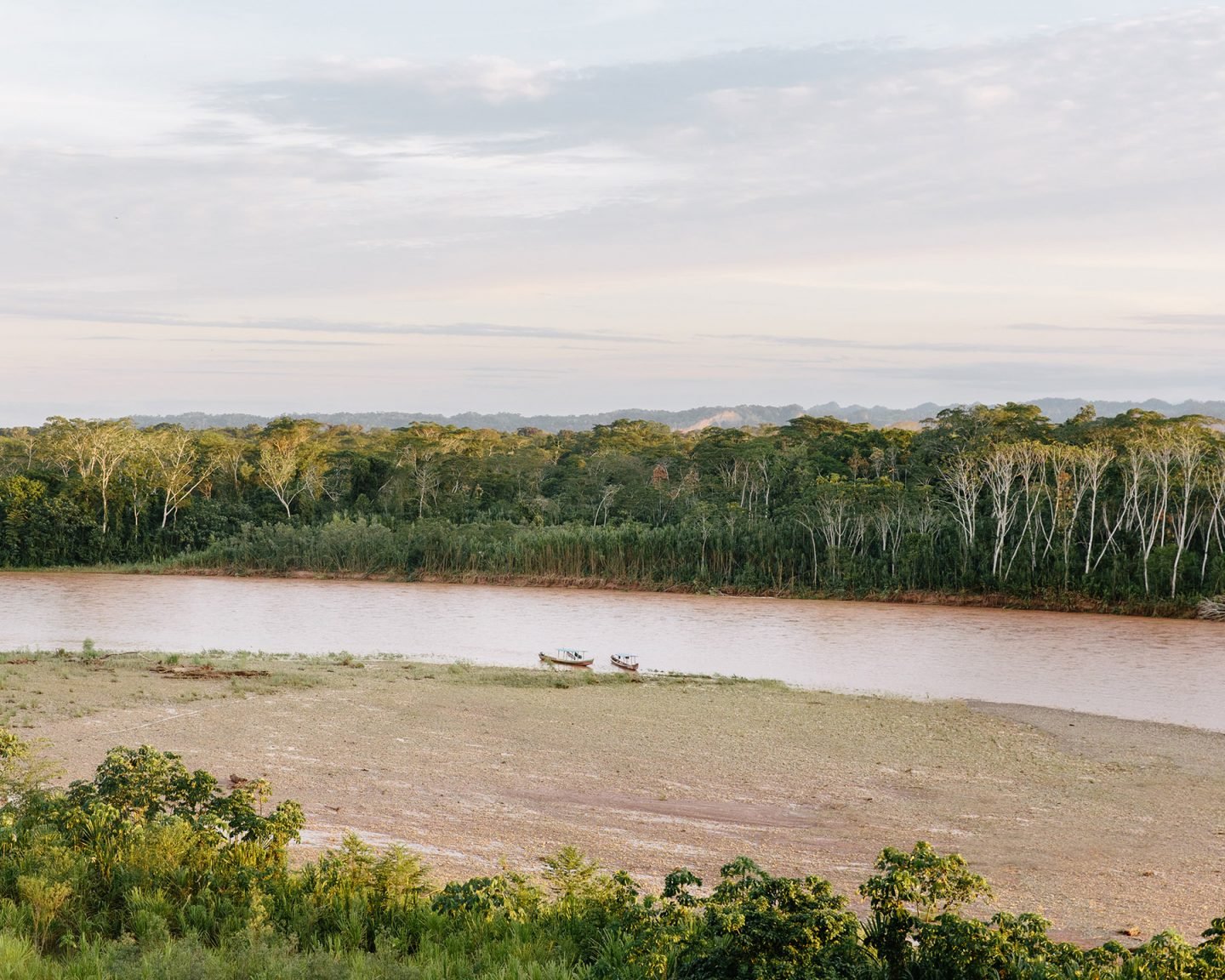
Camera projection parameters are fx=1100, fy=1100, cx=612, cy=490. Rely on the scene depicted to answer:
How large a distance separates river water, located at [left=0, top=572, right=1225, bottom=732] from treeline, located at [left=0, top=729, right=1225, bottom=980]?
12038 mm

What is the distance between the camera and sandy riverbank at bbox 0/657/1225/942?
7.32 m

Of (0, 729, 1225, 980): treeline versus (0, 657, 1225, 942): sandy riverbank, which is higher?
(0, 729, 1225, 980): treeline

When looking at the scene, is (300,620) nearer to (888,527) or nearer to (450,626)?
(450,626)

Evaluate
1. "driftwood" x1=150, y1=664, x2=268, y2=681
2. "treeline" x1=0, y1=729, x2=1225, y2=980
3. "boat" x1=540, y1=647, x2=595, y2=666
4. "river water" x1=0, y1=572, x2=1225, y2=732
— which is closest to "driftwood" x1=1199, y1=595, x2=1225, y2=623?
"river water" x1=0, y1=572, x2=1225, y2=732

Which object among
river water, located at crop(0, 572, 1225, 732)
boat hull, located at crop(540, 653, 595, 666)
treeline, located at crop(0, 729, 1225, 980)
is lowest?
river water, located at crop(0, 572, 1225, 732)

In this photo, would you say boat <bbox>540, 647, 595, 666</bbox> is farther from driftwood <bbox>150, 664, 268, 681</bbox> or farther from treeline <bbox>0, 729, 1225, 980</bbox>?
treeline <bbox>0, 729, 1225, 980</bbox>

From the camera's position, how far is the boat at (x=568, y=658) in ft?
60.1

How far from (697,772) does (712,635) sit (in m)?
13.8

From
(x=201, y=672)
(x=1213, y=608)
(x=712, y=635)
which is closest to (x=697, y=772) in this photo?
(x=201, y=672)

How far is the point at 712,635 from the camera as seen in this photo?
23.7 metres

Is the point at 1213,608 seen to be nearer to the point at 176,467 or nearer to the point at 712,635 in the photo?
the point at 712,635

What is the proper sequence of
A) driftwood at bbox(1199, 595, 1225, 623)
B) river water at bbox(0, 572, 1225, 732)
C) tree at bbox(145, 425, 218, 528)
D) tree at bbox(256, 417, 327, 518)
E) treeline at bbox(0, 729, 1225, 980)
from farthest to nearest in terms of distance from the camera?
tree at bbox(256, 417, 327, 518), tree at bbox(145, 425, 218, 528), driftwood at bbox(1199, 595, 1225, 623), river water at bbox(0, 572, 1225, 732), treeline at bbox(0, 729, 1225, 980)

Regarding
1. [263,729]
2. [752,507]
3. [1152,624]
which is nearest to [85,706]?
[263,729]

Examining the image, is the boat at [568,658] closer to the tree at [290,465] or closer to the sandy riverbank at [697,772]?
the sandy riverbank at [697,772]
